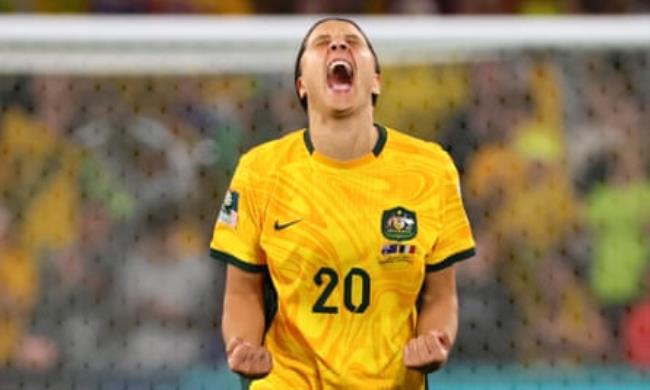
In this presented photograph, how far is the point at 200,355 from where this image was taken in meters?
4.28

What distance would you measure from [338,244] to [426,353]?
25 cm

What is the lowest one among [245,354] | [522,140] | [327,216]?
[245,354]

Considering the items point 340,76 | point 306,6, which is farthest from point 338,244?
point 306,6

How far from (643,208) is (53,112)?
1.40 meters

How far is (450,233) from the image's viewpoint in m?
2.98

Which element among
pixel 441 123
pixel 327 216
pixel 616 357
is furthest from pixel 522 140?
pixel 327 216

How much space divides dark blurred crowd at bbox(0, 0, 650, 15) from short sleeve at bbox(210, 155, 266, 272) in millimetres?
2592

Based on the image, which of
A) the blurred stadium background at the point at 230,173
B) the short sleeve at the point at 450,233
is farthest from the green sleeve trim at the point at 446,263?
the blurred stadium background at the point at 230,173

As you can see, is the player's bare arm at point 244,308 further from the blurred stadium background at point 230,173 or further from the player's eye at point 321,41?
the blurred stadium background at point 230,173

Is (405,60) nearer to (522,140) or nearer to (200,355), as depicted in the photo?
(522,140)

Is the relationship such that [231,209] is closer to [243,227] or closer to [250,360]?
[243,227]

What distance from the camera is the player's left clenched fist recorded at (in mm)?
2746

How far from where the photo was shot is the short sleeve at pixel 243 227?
292 cm

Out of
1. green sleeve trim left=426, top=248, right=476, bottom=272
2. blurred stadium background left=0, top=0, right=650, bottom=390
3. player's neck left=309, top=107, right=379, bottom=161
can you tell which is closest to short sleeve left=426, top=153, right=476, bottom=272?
green sleeve trim left=426, top=248, right=476, bottom=272
